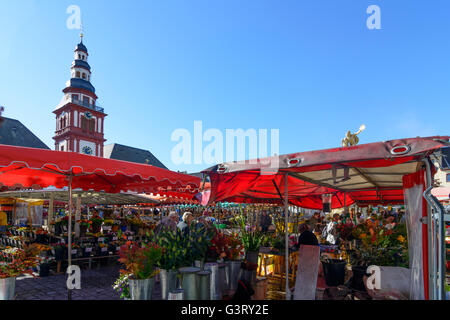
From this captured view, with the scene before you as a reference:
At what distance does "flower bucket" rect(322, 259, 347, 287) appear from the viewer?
15.9ft

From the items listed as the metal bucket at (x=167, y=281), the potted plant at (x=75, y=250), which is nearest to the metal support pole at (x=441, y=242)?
the metal bucket at (x=167, y=281)

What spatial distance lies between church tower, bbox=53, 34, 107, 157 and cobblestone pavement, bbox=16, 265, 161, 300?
39.6 meters

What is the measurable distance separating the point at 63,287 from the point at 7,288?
2270mm

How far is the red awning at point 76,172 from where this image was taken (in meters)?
4.07

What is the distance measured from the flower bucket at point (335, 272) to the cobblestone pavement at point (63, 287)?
2.86 meters

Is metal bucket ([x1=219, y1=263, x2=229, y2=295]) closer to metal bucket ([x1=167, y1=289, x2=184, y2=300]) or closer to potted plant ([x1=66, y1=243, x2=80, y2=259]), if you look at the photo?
metal bucket ([x1=167, y1=289, x2=184, y2=300])

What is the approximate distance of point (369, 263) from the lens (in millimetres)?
4602

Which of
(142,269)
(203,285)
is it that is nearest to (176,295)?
(203,285)

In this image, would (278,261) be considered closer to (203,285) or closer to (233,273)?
(233,273)

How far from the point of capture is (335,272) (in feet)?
15.9

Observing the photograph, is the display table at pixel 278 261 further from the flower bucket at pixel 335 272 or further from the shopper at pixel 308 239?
the flower bucket at pixel 335 272

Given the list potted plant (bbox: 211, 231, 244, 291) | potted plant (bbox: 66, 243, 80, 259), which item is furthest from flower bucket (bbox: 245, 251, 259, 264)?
potted plant (bbox: 66, 243, 80, 259)

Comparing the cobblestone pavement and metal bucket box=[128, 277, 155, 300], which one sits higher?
metal bucket box=[128, 277, 155, 300]
